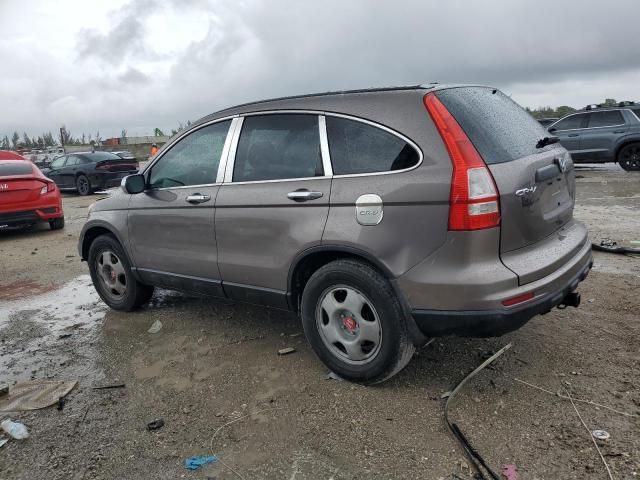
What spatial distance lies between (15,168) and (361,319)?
9.06 meters

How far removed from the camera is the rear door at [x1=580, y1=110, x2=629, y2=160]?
46.8 feet

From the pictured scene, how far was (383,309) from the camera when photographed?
3.19m

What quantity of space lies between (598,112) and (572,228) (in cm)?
1272

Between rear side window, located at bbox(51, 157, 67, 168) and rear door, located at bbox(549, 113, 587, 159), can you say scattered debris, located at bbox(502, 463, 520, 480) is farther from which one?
rear side window, located at bbox(51, 157, 67, 168)

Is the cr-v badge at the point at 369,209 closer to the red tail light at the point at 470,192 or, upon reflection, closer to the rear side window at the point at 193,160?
the red tail light at the point at 470,192

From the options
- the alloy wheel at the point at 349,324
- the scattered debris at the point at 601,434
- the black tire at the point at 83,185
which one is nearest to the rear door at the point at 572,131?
the alloy wheel at the point at 349,324

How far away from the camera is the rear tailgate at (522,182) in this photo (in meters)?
3.01

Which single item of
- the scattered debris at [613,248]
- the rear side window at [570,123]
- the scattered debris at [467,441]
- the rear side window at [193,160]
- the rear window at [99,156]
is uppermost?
the rear side window at [570,123]

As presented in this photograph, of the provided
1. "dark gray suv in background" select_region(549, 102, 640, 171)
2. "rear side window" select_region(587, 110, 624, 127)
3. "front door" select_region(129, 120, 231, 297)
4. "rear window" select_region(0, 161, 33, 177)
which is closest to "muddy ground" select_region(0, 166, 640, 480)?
"front door" select_region(129, 120, 231, 297)

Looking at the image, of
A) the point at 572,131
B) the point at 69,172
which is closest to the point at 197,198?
the point at 572,131

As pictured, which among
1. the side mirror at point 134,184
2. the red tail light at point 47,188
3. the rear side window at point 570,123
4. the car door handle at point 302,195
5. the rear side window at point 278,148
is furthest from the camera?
the rear side window at point 570,123

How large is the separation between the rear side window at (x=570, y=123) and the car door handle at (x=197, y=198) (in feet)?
45.0

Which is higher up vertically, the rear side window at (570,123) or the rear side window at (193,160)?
the rear side window at (570,123)

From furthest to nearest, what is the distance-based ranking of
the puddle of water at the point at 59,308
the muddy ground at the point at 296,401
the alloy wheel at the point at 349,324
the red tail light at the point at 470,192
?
the puddle of water at the point at 59,308
the alloy wheel at the point at 349,324
the red tail light at the point at 470,192
the muddy ground at the point at 296,401
